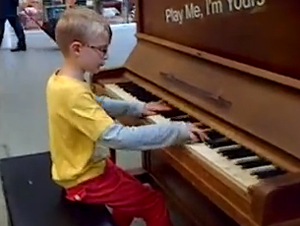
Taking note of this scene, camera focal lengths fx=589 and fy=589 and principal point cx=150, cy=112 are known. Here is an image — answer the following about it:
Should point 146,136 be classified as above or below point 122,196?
above

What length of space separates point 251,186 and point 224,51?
2.31 ft

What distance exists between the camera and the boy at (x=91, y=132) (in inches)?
63.6

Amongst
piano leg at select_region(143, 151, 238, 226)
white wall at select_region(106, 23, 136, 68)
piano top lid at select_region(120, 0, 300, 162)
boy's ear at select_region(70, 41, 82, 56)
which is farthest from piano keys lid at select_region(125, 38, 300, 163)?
white wall at select_region(106, 23, 136, 68)

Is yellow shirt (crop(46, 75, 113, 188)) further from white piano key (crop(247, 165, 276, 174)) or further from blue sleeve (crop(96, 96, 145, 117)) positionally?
white piano key (crop(247, 165, 276, 174))

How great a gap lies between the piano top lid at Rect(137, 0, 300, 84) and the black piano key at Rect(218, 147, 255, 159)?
223mm

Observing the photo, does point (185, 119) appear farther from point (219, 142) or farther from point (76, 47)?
point (76, 47)

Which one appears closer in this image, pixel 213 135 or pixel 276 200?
pixel 276 200

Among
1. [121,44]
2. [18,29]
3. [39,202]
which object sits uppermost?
[39,202]

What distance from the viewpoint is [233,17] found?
1.75m

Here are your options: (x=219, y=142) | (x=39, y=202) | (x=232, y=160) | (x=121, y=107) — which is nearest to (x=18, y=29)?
(x=121, y=107)

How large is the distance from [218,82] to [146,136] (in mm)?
325

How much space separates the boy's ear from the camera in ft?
5.58

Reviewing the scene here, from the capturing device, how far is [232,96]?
1682 millimetres

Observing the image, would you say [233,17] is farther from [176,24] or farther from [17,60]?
[17,60]
